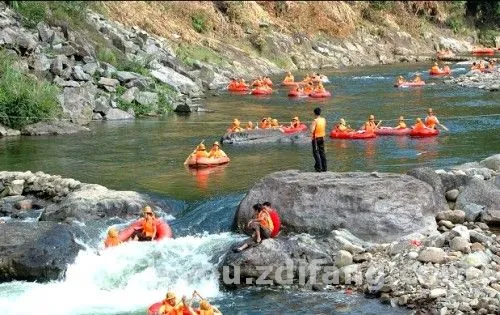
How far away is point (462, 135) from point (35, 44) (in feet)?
65.8

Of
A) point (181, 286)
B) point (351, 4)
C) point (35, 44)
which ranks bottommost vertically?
point (181, 286)

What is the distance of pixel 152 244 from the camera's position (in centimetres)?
1709

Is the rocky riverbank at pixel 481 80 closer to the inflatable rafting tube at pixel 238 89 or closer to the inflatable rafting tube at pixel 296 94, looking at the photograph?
the inflatable rafting tube at pixel 296 94

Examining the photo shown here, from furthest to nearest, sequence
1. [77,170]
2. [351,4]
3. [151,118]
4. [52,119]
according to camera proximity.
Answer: [351,4]
[151,118]
[52,119]
[77,170]

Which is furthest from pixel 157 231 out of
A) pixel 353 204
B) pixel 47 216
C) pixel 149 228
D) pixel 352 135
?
pixel 352 135

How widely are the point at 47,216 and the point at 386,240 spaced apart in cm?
845

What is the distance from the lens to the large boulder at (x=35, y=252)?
52.2ft

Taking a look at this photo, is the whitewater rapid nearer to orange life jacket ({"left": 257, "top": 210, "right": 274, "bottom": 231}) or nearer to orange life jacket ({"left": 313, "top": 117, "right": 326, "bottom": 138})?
orange life jacket ({"left": 257, "top": 210, "right": 274, "bottom": 231})

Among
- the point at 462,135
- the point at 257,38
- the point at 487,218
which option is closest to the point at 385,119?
the point at 462,135

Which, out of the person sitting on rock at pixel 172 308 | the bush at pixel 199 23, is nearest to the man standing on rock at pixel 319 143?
the person sitting on rock at pixel 172 308

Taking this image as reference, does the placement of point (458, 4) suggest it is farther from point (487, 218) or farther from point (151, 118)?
point (487, 218)

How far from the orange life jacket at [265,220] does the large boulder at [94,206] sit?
179 inches

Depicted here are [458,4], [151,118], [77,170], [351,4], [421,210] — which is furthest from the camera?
[458,4]

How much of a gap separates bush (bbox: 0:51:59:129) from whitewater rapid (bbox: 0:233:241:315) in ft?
50.3
